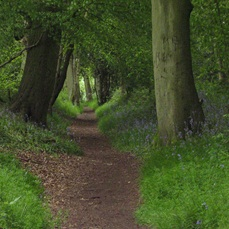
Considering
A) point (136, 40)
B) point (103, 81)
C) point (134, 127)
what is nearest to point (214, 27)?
point (136, 40)

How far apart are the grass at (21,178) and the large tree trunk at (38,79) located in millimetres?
903

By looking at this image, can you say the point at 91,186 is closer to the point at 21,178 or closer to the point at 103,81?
the point at 21,178

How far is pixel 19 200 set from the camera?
5836mm

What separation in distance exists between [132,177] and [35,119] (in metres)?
5.98

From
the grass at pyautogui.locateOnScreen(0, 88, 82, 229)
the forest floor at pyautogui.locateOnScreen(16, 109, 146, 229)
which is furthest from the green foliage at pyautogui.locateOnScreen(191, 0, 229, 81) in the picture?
the grass at pyautogui.locateOnScreen(0, 88, 82, 229)

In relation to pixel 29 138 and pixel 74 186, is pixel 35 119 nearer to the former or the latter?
pixel 29 138

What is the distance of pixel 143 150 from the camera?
10.9m

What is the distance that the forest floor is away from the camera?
253 inches

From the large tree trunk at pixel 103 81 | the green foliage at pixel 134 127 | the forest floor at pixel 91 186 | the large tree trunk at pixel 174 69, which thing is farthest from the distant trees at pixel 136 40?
the large tree trunk at pixel 103 81

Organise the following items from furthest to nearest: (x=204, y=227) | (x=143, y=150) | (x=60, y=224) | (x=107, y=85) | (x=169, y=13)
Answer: (x=107, y=85) < (x=143, y=150) < (x=169, y=13) < (x=60, y=224) < (x=204, y=227)

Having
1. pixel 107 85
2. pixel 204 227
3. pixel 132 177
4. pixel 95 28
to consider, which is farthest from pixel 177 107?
pixel 107 85

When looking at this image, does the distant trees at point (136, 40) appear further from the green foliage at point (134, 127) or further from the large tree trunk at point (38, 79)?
the green foliage at point (134, 127)

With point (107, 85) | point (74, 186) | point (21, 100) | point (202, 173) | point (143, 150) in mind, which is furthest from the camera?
point (107, 85)

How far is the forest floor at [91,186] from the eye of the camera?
21.1 ft
